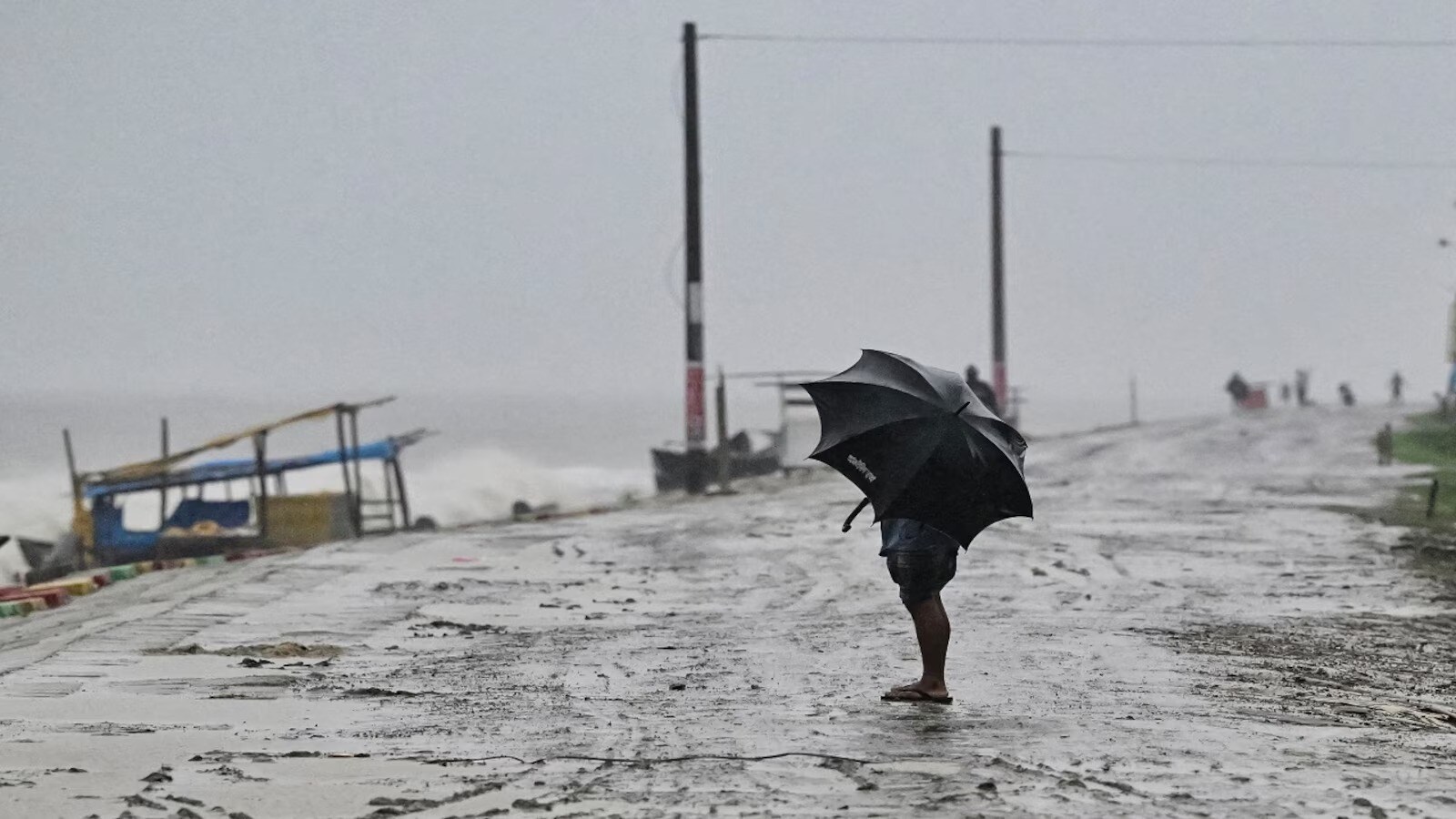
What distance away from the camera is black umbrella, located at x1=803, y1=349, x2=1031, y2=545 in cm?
973

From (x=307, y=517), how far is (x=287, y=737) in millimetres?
21304

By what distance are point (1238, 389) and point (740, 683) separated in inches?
2437

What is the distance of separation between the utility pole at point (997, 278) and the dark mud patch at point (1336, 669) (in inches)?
1393

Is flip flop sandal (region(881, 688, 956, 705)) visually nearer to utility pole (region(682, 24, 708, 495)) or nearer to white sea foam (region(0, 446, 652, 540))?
utility pole (region(682, 24, 708, 495))

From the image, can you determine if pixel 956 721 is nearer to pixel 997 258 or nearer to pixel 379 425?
pixel 997 258

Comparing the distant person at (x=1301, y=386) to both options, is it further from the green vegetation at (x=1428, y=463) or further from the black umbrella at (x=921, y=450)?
the black umbrella at (x=921, y=450)

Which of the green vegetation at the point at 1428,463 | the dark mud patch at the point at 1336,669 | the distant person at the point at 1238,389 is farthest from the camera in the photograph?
the distant person at the point at 1238,389

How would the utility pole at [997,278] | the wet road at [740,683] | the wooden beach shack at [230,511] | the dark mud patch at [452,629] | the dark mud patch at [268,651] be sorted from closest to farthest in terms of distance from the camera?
1. the wet road at [740,683]
2. the dark mud patch at [268,651]
3. the dark mud patch at [452,629]
4. the wooden beach shack at [230,511]
5. the utility pole at [997,278]

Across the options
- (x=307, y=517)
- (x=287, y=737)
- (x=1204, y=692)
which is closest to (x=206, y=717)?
(x=287, y=737)

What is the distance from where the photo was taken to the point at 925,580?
33.2 ft

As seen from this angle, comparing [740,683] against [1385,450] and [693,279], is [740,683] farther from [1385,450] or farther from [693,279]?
[1385,450]

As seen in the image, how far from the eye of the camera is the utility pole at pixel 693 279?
105 ft

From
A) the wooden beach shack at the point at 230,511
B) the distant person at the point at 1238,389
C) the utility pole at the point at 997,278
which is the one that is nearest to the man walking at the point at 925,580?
the wooden beach shack at the point at 230,511

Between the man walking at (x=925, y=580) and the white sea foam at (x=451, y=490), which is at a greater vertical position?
the man walking at (x=925, y=580)
